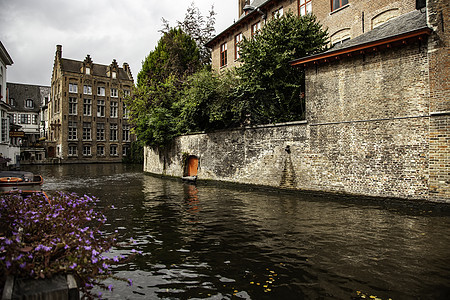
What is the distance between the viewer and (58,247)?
8.29ft

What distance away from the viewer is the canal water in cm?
417

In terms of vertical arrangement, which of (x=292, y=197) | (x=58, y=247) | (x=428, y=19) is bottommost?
(x=292, y=197)

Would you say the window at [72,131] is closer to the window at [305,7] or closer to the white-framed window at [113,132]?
the white-framed window at [113,132]

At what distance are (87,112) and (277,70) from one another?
44.1 meters

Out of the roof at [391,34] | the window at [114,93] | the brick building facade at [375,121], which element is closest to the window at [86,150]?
the window at [114,93]

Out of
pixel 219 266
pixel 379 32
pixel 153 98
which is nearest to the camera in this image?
pixel 219 266

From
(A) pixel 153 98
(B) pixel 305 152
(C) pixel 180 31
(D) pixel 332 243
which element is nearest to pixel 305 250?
(D) pixel 332 243

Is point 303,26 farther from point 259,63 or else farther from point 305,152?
point 305,152

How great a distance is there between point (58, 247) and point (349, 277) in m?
3.98

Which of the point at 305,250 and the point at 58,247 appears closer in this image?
the point at 58,247

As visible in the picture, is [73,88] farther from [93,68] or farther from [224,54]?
[224,54]

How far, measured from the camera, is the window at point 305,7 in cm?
1956

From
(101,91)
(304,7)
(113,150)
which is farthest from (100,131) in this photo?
(304,7)

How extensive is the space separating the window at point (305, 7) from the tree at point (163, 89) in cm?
1068
